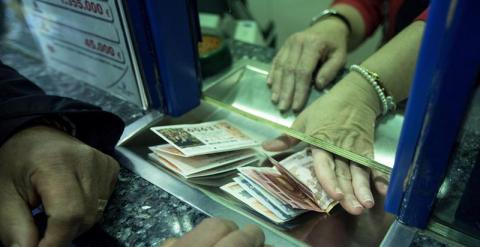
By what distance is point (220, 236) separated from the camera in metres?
0.53

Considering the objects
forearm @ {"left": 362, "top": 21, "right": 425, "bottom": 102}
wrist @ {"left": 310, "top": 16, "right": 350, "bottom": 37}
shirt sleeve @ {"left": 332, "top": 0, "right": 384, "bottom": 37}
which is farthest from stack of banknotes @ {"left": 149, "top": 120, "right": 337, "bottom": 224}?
shirt sleeve @ {"left": 332, "top": 0, "right": 384, "bottom": 37}

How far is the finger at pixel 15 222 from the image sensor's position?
55 cm

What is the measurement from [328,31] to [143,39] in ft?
1.87

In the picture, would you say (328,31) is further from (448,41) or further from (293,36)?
(448,41)

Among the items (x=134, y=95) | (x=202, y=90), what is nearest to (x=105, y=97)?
(x=134, y=95)

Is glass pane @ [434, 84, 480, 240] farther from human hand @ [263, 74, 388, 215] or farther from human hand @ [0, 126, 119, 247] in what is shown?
human hand @ [0, 126, 119, 247]

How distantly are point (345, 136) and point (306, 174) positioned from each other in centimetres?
12

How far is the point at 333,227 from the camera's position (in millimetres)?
646

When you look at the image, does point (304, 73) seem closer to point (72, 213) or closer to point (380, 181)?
point (380, 181)

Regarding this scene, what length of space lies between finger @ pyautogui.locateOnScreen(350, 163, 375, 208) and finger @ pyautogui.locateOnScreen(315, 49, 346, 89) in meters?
0.36

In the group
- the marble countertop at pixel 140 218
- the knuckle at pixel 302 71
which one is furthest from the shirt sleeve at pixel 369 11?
the marble countertop at pixel 140 218

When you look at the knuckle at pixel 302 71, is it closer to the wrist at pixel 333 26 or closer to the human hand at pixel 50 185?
the wrist at pixel 333 26

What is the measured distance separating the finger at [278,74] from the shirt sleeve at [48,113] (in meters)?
0.41

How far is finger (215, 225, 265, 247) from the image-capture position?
52 cm
